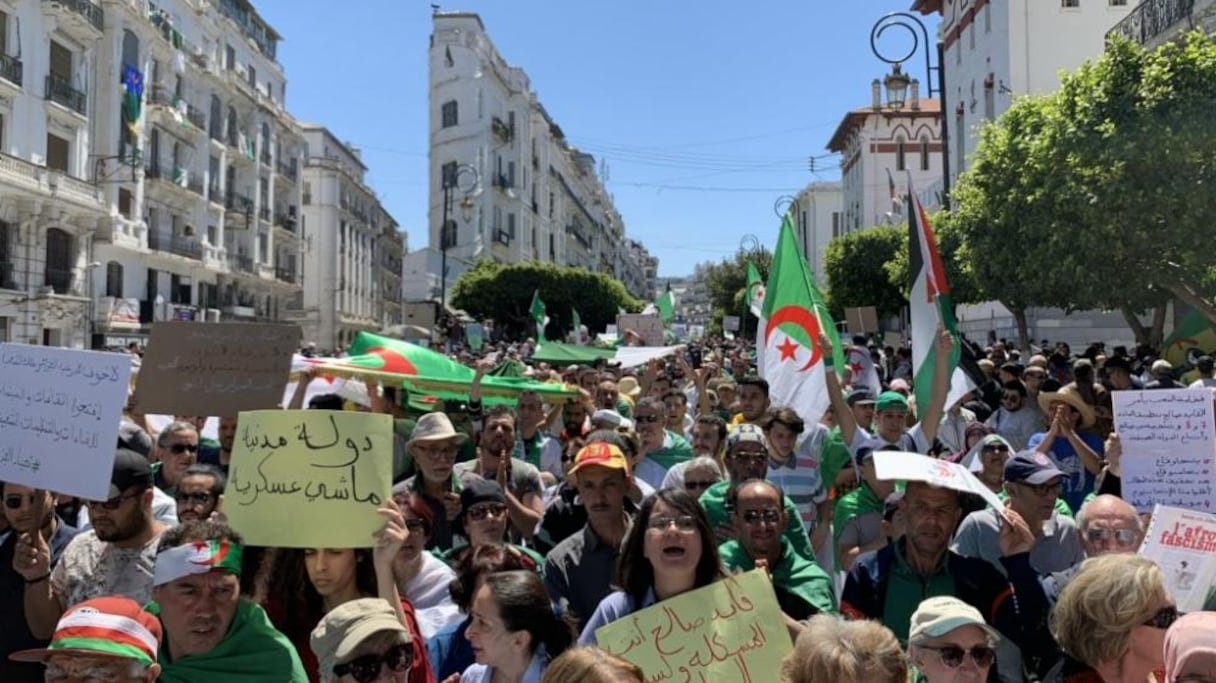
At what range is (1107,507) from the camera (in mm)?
4035

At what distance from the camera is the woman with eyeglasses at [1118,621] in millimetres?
2988

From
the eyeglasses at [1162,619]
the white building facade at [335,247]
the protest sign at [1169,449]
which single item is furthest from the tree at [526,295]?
the eyeglasses at [1162,619]

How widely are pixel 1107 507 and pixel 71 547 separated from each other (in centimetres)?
386

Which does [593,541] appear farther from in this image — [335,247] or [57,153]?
[335,247]

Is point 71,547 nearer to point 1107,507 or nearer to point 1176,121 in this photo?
point 1107,507

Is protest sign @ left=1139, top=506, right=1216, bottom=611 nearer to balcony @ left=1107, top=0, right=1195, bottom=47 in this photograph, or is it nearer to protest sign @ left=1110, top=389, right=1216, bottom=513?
protest sign @ left=1110, top=389, right=1216, bottom=513

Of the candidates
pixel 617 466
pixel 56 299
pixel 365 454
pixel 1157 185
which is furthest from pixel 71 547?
pixel 56 299

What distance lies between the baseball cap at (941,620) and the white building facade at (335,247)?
187ft

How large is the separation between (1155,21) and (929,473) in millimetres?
22511

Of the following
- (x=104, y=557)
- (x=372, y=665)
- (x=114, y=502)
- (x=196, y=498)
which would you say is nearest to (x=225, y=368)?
(x=196, y=498)

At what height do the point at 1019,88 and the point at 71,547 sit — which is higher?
the point at 1019,88

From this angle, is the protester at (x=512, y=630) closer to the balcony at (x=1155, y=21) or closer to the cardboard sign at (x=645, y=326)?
the cardboard sign at (x=645, y=326)

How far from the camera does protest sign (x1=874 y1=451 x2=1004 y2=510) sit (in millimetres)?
3650

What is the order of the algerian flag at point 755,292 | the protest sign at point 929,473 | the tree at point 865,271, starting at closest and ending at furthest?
the protest sign at point 929,473
the algerian flag at point 755,292
the tree at point 865,271
